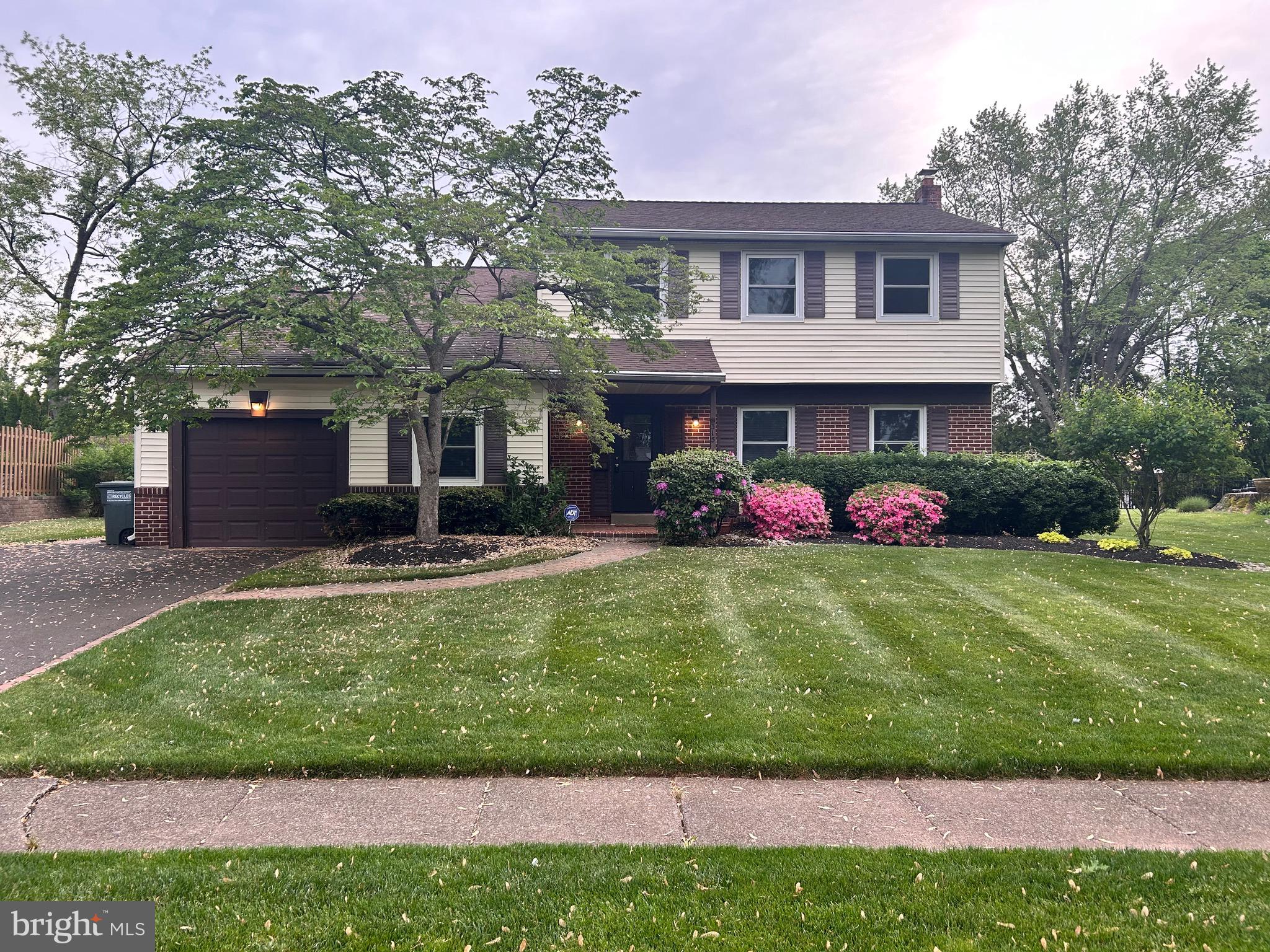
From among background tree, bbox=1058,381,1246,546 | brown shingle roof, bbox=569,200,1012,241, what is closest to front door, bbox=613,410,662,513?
brown shingle roof, bbox=569,200,1012,241

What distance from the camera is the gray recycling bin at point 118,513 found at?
42.4 ft

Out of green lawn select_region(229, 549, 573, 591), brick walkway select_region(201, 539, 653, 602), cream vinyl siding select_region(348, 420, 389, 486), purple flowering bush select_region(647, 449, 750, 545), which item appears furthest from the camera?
cream vinyl siding select_region(348, 420, 389, 486)

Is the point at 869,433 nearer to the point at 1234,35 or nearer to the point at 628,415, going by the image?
the point at 628,415

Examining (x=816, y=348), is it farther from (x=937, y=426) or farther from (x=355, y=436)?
(x=355, y=436)

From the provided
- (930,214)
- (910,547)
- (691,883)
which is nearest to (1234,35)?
(930,214)

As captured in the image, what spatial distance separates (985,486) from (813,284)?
547cm

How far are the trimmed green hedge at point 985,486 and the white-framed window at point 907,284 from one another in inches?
144

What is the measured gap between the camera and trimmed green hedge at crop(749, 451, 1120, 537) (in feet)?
37.7

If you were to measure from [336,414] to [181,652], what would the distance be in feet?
13.5

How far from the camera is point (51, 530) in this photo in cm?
1585

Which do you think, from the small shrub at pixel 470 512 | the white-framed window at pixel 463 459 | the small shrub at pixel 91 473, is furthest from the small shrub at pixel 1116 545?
the small shrub at pixel 91 473

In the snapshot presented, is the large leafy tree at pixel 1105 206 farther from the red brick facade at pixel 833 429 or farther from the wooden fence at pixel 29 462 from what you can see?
the wooden fence at pixel 29 462

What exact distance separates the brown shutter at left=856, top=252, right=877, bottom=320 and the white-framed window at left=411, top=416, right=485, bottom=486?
26.9ft

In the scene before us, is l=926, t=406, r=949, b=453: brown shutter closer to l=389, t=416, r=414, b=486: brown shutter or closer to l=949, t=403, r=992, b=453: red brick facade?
l=949, t=403, r=992, b=453: red brick facade
